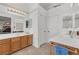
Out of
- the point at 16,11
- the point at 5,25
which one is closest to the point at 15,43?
the point at 5,25

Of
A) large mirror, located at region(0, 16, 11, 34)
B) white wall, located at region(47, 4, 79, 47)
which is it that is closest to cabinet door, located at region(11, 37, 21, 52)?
large mirror, located at region(0, 16, 11, 34)

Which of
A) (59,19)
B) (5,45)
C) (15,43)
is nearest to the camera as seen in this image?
(59,19)

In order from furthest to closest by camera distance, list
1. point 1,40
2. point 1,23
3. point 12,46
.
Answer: point 12,46 < point 1,40 < point 1,23

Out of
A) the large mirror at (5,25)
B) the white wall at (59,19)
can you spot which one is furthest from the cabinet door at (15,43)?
the white wall at (59,19)

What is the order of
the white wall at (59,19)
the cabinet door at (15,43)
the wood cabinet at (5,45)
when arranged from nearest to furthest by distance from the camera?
the white wall at (59,19)
the wood cabinet at (5,45)
the cabinet door at (15,43)

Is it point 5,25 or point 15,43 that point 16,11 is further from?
point 15,43

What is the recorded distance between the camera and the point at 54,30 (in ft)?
5.64

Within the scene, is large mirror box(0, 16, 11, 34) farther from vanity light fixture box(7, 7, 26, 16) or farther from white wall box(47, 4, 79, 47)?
white wall box(47, 4, 79, 47)

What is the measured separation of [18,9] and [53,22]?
0.71 meters

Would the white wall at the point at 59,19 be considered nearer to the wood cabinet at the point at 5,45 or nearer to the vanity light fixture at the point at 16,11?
the vanity light fixture at the point at 16,11
